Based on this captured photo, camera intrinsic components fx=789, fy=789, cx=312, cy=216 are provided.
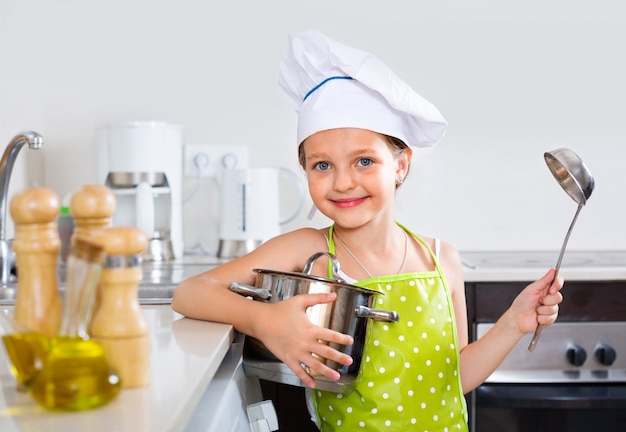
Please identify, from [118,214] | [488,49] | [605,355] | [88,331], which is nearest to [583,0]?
[488,49]

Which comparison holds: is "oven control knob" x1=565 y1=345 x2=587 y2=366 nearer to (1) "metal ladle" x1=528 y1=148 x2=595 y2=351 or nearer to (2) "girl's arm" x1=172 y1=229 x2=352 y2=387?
(1) "metal ladle" x1=528 y1=148 x2=595 y2=351

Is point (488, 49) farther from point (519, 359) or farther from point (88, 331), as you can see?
point (88, 331)

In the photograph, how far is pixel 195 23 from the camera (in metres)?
2.02

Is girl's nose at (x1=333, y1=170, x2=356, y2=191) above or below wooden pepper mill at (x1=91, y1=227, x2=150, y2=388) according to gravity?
above

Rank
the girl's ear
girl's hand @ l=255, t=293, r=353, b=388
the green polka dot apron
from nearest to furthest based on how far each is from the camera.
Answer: girl's hand @ l=255, t=293, r=353, b=388, the green polka dot apron, the girl's ear

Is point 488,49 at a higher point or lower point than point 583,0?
lower

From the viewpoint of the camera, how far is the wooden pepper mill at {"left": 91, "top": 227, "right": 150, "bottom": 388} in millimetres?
619

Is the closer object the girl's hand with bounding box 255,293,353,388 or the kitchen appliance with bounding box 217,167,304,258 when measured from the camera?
the girl's hand with bounding box 255,293,353,388

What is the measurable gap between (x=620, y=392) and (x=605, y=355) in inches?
3.1

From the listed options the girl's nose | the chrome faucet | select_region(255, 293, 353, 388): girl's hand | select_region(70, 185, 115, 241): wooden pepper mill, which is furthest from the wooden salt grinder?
the chrome faucet

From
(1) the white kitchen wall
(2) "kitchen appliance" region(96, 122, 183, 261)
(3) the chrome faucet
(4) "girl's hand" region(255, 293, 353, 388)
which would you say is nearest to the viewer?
(4) "girl's hand" region(255, 293, 353, 388)

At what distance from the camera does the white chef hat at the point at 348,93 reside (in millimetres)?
1195

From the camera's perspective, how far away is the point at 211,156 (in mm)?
2023

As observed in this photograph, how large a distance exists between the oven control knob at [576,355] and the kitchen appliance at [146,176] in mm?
925
